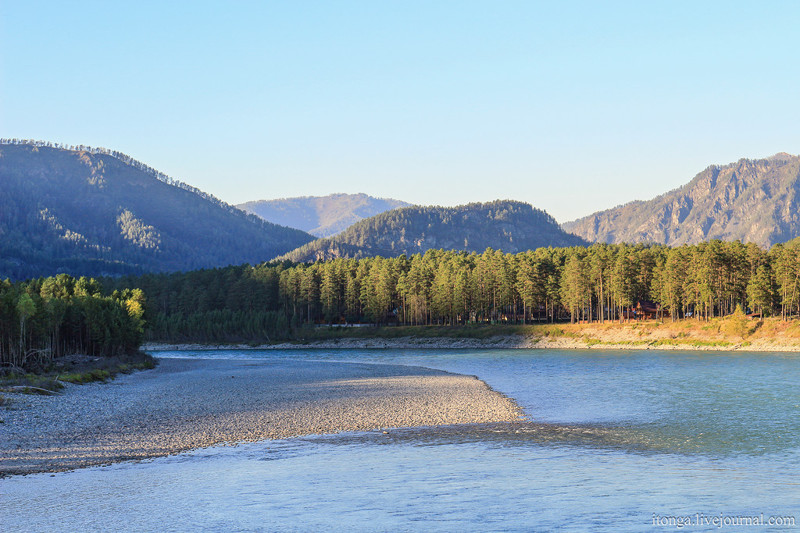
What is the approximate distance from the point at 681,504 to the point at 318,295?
15837 cm

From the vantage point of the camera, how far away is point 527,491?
20.8 metres

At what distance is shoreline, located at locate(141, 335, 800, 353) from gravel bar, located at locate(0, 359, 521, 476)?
54.1 metres

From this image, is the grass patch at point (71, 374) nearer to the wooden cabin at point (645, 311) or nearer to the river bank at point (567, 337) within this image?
the river bank at point (567, 337)

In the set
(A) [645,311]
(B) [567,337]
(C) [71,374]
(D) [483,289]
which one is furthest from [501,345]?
(C) [71,374]

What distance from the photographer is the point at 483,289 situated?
491 ft

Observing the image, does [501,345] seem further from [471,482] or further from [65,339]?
[471,482]

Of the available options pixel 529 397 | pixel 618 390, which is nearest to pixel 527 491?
pixel 529 397

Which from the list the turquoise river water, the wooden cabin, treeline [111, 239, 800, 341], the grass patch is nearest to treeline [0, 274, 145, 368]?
the grass patch

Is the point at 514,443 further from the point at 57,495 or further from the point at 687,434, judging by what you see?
the point at 57,495

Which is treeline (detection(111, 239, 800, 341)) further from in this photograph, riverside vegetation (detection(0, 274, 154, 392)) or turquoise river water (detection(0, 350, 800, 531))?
turquoise river water (detection(0, 350, 800, 531))

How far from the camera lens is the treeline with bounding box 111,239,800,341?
119 meters

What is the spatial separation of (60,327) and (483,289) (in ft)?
294

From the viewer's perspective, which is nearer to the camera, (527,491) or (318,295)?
(527,491)

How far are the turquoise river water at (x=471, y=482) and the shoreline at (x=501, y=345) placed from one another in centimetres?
6463
